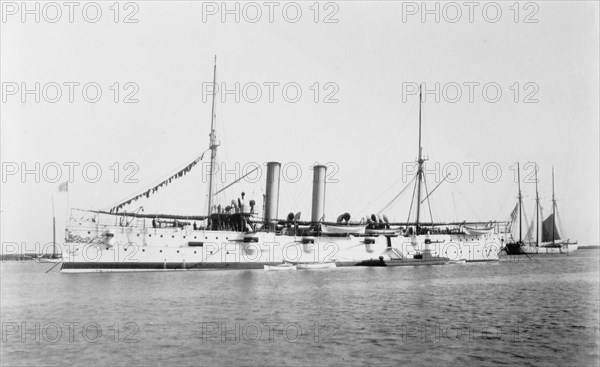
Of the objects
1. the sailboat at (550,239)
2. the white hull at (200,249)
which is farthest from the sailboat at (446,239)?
the sailboat at (550,239)

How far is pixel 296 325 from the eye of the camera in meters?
18.0

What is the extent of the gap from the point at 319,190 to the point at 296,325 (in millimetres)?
33175

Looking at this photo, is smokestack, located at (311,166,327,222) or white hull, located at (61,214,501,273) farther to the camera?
smokestack, located at (311,166,327,222)

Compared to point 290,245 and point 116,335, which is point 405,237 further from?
point 116,335

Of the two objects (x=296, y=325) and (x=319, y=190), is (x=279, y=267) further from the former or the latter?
(x=296, y=325)

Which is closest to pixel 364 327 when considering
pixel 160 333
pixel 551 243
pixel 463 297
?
pixel 160 333

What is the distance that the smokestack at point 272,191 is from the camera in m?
48.0

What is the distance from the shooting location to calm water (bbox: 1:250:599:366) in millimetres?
13789

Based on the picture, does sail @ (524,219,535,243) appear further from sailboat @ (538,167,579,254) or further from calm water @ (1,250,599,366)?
calm water @ (1,250,599,366)

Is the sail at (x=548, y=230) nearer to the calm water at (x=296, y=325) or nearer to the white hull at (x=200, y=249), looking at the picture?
the white hull at (x=200, y=249)

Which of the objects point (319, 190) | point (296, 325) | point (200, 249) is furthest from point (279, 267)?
point (296, 325)

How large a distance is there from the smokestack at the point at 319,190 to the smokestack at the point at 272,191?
413 cm

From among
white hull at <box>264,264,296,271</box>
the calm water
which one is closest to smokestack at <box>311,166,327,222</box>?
white hull at <box>264,264,296,271</box>

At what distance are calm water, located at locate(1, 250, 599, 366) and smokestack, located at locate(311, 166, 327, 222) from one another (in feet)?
63.4
